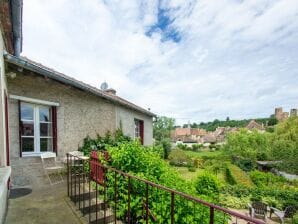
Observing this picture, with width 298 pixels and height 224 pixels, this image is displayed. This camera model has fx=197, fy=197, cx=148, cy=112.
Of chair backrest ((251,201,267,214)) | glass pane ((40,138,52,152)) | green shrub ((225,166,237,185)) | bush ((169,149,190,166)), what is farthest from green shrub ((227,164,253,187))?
glass pane ((40,138,52,152))

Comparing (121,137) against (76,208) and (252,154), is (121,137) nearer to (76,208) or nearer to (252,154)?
(76,208)

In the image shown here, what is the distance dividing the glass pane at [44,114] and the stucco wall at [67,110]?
315mm

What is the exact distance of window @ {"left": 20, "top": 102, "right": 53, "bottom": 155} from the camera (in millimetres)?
6148

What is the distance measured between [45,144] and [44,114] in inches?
40.1

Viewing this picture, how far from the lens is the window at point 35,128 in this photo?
6148mm

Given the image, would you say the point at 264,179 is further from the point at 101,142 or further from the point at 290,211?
the point at 101,142

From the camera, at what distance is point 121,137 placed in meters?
9.30

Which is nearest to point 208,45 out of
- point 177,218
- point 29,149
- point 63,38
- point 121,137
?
point 121,137

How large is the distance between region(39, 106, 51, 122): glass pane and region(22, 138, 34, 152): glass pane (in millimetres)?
742

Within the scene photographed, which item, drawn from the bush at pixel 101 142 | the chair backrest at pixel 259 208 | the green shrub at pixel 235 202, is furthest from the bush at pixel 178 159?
the bush at pixel 101 142

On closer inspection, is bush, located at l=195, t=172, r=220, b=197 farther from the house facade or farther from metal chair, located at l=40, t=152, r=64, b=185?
metal chair, located at l=40, t=152, r=64, b=185

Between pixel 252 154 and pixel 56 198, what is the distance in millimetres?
27833

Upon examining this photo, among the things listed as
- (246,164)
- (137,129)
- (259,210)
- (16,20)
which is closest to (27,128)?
(16,20)

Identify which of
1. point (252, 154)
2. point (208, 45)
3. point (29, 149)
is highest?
point (208, 45)
